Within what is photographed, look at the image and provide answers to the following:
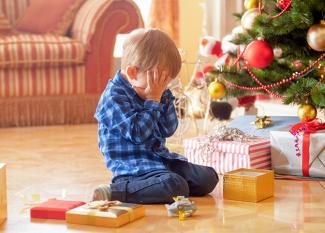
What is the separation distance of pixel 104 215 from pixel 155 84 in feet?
1.43

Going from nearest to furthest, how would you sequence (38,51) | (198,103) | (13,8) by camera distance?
(198,103), (38,51), (13,8)

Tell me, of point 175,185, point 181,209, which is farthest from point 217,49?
point 181,209

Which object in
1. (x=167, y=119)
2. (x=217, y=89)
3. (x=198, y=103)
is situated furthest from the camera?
(x=198, y=103)

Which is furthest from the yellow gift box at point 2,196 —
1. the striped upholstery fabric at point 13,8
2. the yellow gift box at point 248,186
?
the striped upholstery fabric at point 13,8

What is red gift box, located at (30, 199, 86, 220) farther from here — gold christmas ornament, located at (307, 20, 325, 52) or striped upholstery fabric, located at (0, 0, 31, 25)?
striped upholstery fabric, located at (0, 0, 31, 25)

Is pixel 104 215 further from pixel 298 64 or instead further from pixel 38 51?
pixel 38 51

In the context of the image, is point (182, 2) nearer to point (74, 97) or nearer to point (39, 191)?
point (74, 97)

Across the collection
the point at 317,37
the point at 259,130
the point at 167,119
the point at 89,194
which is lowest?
the point at 89,194

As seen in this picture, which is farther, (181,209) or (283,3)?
(283,3)

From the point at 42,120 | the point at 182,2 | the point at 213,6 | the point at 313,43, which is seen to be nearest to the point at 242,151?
the point at 313,43

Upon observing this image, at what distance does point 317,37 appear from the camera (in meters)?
2.25

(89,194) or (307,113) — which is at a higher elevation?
(307,113)

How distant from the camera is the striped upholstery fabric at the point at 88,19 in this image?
12.8 ft

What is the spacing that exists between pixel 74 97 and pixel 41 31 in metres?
0.52
